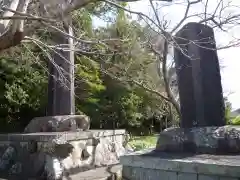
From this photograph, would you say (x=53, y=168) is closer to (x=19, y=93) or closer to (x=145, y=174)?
(x=145, y=174)

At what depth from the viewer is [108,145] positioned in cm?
630

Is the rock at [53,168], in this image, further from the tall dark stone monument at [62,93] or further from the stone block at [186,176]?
the stone block at [186,176]

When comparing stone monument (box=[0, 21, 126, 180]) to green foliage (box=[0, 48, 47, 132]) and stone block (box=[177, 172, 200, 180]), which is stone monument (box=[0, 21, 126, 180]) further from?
green foliage (box=[0, 48, 47, 132])

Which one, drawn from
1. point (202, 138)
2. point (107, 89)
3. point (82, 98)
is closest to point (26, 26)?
point (202, 138)

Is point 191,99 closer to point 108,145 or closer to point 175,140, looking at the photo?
point 175,140

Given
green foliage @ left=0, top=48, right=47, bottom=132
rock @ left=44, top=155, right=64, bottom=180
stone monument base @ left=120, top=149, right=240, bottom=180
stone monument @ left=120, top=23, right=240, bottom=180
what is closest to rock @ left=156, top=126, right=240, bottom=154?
stone monument @ left=120, top=23, right=240, bottom=180

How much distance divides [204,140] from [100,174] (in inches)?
92.7

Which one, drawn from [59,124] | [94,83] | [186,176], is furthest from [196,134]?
[94,83]

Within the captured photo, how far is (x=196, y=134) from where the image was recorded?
336cm

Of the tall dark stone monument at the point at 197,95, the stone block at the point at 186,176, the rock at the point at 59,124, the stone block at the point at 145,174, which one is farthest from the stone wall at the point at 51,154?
the stone block at the point at 186,176

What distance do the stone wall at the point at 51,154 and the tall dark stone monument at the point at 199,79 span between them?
2.35 m

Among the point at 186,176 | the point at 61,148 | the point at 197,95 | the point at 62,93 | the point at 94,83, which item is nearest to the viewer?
the point at 186,176

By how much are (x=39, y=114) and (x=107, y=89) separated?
4.08 m

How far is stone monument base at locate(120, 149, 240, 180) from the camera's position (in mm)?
2469
